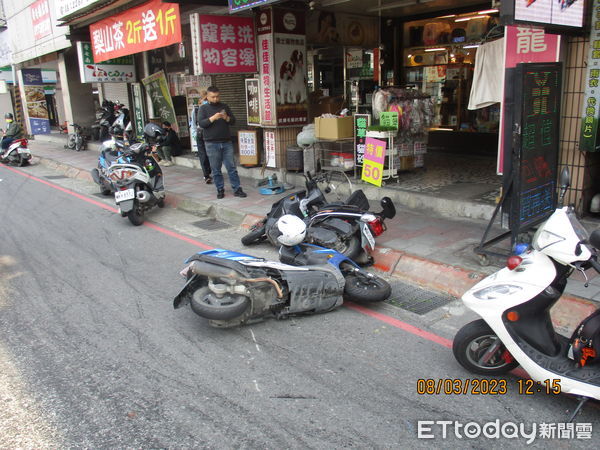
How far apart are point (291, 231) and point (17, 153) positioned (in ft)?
48.5

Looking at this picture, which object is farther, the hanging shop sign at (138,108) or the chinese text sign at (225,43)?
the hanging shop sign at (138,108)

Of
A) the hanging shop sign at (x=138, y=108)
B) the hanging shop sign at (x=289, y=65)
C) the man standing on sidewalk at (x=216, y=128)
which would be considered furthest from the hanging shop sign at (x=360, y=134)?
the hanging shop sign at (x=138, y=108)

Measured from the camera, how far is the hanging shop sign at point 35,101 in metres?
23.9

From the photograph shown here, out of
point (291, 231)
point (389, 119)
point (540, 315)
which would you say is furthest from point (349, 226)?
point (389, 119)

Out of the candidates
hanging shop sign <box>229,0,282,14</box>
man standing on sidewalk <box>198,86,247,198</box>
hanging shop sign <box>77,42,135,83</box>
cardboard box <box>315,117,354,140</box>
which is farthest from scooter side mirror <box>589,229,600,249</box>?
hanging shop sign <box>77,42,135,83</box>

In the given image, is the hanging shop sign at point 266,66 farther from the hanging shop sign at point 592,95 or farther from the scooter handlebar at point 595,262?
the scooter handlebar at point 595,262

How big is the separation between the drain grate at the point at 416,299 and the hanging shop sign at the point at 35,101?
2410 cm

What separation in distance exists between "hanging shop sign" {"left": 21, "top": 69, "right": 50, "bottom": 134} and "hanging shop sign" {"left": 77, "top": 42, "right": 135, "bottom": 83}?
380 inches

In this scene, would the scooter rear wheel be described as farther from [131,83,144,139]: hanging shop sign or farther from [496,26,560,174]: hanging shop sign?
[131,83,144,139]: hanging shop sign

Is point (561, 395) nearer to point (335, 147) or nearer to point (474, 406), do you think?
point (474, 406)

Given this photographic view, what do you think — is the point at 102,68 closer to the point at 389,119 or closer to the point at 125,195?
the point at 125,195

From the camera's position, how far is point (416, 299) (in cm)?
531

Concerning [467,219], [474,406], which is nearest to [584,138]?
[467,219]

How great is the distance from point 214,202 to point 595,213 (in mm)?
6259
